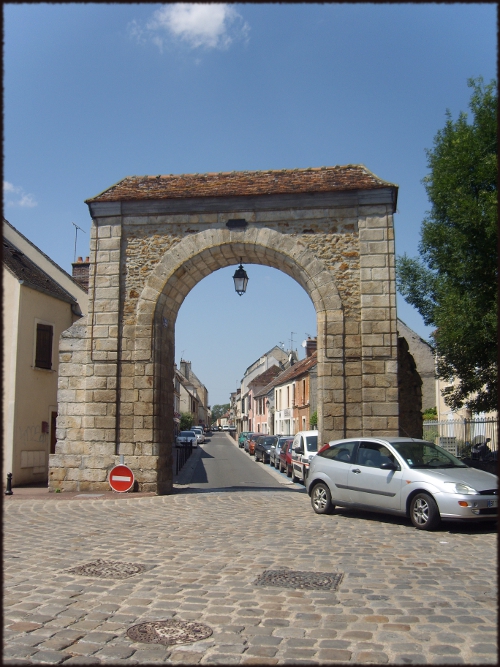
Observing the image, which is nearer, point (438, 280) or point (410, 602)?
point (410, 602)

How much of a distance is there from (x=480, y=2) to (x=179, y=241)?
1322cm

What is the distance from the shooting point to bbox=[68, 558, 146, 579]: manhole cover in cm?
647

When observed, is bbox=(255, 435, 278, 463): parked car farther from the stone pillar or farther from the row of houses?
the stone pillar

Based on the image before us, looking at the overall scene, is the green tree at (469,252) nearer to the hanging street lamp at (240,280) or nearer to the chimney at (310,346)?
the hanging street lamp at (240,280)

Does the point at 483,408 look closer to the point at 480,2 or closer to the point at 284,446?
the point at 284,446

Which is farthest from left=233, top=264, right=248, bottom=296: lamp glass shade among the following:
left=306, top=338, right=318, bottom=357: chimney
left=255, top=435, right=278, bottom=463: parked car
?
left=306, top=338, right=318, bottom=357: chimney

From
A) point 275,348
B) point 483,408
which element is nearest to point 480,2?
point 483,408

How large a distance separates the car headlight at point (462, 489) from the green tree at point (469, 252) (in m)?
5.76

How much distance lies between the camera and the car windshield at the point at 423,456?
10.1 m

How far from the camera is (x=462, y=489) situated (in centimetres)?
911

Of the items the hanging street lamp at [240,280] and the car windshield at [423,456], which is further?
the hanging street lamp at [240,280]

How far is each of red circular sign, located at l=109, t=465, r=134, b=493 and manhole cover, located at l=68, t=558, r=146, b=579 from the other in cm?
673

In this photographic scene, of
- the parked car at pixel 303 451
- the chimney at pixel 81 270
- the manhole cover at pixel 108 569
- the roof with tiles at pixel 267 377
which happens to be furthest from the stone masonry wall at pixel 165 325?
the roof with tiles at pixel 267 377

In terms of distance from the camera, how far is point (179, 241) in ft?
48.6
